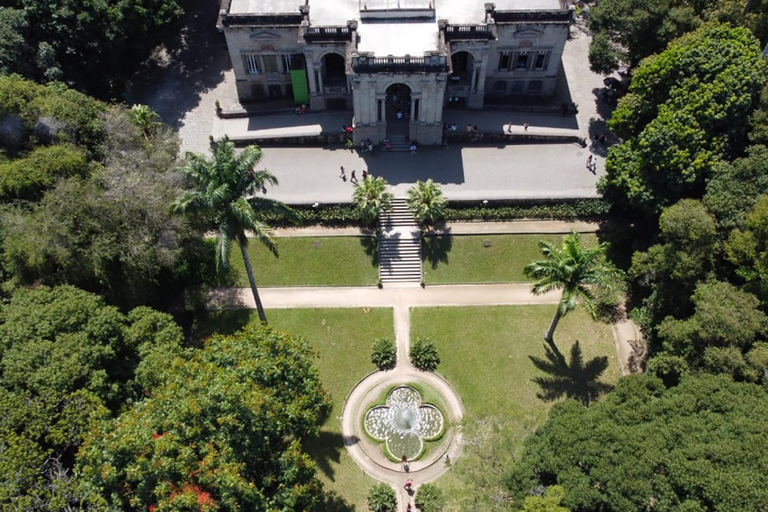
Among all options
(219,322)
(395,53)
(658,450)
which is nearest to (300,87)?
(395,53)

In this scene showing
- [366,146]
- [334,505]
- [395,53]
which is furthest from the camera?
[366,146]

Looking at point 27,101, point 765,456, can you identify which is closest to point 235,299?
point 27,101

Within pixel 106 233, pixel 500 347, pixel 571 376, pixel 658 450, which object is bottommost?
pixel 571 376

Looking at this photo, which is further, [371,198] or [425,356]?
[371,198]

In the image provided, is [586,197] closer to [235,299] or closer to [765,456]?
[765,456]

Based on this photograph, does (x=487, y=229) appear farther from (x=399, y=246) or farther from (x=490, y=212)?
(x=399, y=246)

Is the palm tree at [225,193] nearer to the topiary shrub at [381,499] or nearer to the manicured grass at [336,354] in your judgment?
the manicured grass at [336,354]


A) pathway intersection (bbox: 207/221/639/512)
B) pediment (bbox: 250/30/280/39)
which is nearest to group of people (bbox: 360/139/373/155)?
pathway intersection (bbox: 207/221/639/512)
